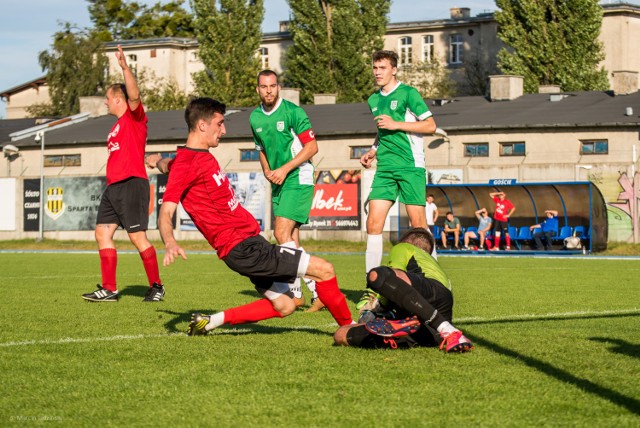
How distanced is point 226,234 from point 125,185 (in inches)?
190

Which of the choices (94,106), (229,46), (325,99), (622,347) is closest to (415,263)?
(622,347)

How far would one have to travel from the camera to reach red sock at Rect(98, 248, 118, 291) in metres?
12.0

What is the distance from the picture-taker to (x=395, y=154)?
36.6 ft

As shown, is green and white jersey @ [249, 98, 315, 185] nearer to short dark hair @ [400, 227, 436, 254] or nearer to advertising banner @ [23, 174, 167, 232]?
short dark hair @ [400, 227, 436, 254]

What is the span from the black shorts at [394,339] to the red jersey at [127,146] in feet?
18.0

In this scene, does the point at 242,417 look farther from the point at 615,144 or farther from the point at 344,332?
the point at 615,144

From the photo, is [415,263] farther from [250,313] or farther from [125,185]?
[125,185]

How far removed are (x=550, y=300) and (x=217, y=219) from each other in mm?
5172

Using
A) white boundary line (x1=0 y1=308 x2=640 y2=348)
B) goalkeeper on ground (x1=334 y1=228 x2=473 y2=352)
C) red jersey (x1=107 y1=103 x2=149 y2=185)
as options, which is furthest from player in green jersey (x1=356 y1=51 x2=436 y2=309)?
goalkeeper on ground (x1=334 y1=228 x2=473 y2=352)

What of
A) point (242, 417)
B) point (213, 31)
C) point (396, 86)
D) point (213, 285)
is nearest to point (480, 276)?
point (213, 285)

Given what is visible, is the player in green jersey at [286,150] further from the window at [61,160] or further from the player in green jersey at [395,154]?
the window at [61,160]

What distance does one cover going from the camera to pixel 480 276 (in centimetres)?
1714

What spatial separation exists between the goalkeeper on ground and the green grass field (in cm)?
12

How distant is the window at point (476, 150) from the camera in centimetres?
4291
